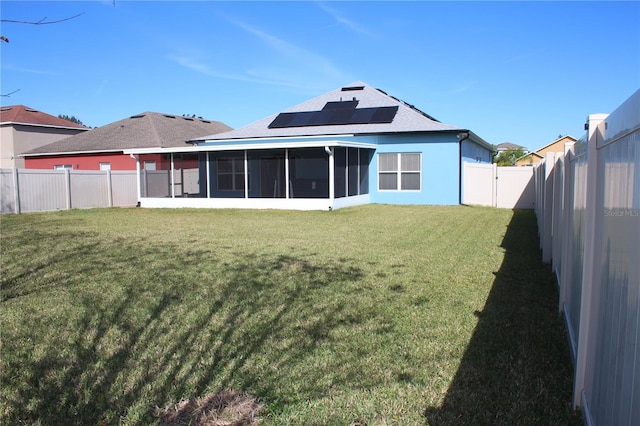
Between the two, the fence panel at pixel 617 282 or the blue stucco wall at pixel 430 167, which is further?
the blue stucco wall at pixel 430 167

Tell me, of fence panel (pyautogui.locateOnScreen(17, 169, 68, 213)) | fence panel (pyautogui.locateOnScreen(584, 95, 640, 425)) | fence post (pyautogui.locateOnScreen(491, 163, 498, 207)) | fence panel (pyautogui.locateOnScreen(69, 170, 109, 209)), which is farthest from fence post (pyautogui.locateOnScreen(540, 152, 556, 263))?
fence panel (pyautogui.locateOnScreen(69, 170, 109, 209))

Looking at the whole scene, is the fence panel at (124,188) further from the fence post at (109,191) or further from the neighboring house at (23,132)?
the neighboring house at (23,132)

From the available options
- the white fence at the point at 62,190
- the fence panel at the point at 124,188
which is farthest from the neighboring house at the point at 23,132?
the white fence at the point at 62,190

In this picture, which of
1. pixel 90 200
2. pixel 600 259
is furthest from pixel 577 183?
pixel 90 200

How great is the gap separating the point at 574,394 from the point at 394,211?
48.1ft

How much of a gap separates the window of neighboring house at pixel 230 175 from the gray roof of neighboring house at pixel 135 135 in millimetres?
8818

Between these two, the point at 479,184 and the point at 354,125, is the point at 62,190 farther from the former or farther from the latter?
the point at 479,184

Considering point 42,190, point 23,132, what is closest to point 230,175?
point 42,190

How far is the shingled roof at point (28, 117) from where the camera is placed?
33.6 m

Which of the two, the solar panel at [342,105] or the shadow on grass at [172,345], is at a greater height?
the solar panel at [342,105]

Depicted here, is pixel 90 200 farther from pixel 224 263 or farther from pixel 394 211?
pixel 224 263

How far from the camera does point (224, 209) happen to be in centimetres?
1931

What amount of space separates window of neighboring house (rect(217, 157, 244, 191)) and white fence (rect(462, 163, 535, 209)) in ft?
30.9

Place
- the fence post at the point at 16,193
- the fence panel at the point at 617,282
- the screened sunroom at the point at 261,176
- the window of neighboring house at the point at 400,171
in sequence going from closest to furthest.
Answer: the fence panel at the point at 617,282, the fence post at the point at 16,193, the screened sunroom at the point at 261,176, the window of neighboring house at the point at 400,171
